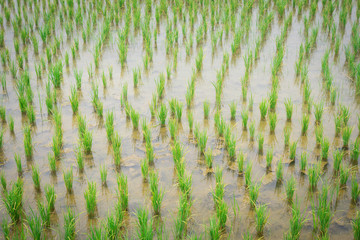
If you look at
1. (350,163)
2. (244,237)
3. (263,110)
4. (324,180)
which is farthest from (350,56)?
(244,237)

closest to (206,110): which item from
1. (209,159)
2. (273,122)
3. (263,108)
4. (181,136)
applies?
(181,136)

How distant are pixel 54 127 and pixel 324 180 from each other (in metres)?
2.25

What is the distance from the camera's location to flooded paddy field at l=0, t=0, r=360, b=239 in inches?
88.4

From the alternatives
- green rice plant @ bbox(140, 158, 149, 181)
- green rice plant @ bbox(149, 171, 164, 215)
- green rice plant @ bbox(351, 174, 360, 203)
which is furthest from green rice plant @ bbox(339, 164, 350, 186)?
green rice plant @ bbox(140, 158, 149, 181)

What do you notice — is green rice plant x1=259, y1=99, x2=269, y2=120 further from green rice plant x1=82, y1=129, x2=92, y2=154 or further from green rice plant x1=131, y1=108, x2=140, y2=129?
green rice plant x1=82, y1=129, x2=92, y2=154

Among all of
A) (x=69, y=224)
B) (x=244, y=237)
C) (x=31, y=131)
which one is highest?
(x=31, y=131)

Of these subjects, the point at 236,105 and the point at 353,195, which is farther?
the point at 236,105

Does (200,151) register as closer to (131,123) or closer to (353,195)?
(131,123)

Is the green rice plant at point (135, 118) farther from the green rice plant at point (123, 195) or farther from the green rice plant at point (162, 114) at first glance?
the green rice plant at point (123, 195)

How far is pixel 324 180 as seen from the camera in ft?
8.39

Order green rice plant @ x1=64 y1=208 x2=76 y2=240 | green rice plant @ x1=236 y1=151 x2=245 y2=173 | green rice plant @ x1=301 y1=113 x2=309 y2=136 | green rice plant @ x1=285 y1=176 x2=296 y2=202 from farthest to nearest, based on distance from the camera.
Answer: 1. green rice plant @ x1=301 y1=113 x2=309 y2=136
2. green rice plant @ x1=236 y1=151 x2=245 y2=173
3. green rice plant @ x1=285 y1=176 x2=296 y2=202
4. green rice plant @ x1=64 y1=208 x2=76 y2=240

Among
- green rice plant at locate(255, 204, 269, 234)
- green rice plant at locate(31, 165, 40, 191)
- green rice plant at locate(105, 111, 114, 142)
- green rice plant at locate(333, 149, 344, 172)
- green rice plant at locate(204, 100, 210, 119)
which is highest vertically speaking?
green rice plant at locate(204, 100, 210, 119)

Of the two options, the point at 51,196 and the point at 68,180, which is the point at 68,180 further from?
the point at 51,196

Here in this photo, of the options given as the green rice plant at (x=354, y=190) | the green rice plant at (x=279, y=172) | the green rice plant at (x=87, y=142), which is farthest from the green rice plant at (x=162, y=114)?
the green rice plant at (x=354, y=190)
